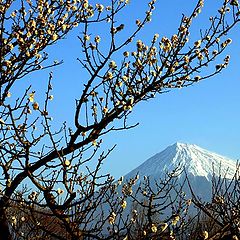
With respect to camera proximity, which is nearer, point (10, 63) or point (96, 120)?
point (96, 120)

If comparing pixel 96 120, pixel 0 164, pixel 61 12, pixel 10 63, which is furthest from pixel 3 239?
pixel 61 12

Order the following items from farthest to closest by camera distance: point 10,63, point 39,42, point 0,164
Answer: point 39,42, point 10,63, point 0,164

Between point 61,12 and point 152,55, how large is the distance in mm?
2154

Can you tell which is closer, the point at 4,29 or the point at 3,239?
the point at 3,239

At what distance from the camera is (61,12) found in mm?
8945

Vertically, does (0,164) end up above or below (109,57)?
below

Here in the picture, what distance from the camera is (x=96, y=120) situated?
286 inches

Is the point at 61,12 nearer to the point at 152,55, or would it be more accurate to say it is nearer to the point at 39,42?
the point at 39,42

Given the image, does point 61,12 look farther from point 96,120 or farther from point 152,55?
point 96,120

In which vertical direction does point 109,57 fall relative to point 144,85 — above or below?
above

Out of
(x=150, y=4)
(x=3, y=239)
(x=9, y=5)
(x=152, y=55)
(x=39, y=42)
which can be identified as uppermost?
(x=9, y=5)

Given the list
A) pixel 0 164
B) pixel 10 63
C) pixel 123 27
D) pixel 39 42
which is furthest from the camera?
pixel 39 42

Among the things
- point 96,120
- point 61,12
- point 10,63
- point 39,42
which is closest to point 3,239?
point 96,120

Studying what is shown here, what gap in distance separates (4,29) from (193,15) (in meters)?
3.18
